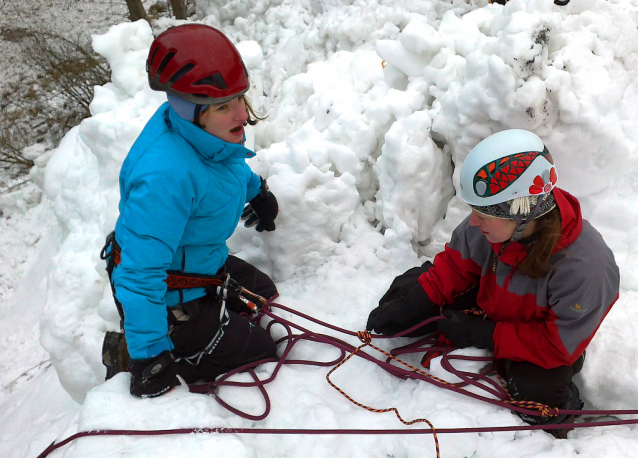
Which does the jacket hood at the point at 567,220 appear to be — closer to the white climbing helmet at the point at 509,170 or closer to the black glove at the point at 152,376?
the white climbing helmet at the point at 509,170

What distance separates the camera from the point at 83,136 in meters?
3.08

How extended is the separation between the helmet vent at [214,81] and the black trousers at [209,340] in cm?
107

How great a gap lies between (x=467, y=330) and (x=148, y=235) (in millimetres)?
1468

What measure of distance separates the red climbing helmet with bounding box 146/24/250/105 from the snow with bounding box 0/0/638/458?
0.97m

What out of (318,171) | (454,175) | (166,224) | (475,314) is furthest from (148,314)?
(454,175)

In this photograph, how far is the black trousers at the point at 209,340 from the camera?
6.70 ft

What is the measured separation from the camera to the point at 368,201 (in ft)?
9.15

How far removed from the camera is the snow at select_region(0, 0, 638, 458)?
1784 mm

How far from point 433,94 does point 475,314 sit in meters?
1.37

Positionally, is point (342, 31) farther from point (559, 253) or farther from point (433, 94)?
point (559, 253)

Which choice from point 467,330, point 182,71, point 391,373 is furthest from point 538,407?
point 182,71

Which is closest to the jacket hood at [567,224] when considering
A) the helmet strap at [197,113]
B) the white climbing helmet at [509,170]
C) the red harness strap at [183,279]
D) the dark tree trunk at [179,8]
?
the white climbing helmet at [509,170]

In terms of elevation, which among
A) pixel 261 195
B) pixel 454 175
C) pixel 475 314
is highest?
pixel 261 195

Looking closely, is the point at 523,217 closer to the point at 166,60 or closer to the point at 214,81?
the point at 214,81
